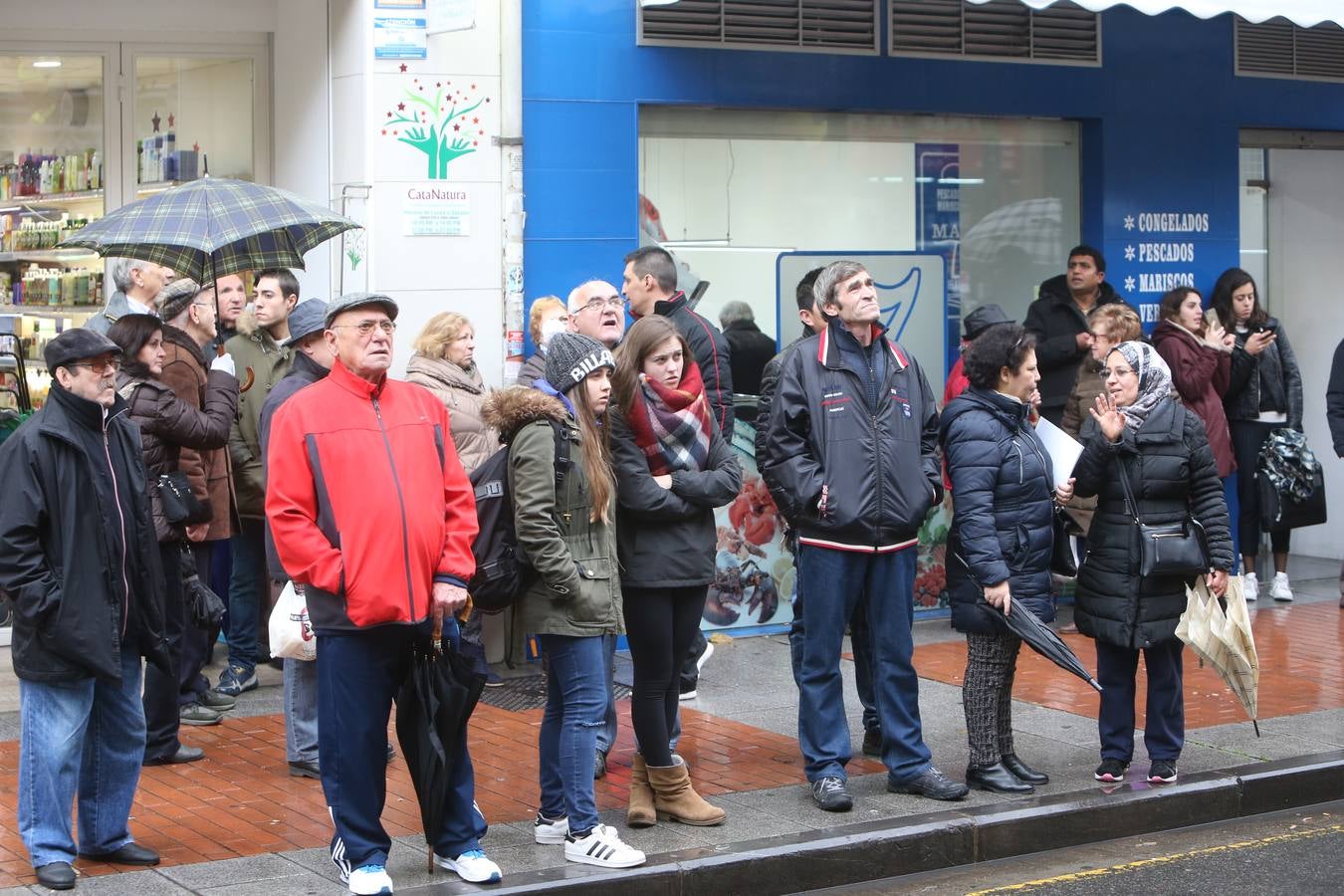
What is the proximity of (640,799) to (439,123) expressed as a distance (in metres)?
4.40

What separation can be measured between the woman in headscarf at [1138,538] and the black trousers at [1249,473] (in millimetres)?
4801

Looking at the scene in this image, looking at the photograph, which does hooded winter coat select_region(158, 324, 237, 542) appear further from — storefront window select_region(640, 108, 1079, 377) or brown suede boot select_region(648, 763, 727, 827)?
storefront window select_region(640, 108, 1079, 377)

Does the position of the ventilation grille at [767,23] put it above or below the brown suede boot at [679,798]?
above

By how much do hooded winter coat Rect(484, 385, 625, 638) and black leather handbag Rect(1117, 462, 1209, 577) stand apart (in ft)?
7.57

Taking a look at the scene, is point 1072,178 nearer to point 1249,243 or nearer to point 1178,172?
point 1178,172

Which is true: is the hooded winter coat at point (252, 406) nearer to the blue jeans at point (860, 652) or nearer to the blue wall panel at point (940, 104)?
the blue wall panel at point (940, 104)

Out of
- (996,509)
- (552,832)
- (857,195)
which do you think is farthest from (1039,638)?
(857,195)

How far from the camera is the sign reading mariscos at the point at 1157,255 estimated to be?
11.8m

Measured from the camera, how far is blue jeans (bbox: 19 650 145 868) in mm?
5875

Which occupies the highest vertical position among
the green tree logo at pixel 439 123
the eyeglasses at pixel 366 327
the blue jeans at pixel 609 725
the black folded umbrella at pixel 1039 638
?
the green tree logo at pixel 439 123

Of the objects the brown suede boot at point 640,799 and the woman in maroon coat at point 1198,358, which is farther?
the woman in maroon coat at point 1198,358

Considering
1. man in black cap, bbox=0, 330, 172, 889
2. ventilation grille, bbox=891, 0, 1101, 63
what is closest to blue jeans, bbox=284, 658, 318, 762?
man in black cap, bbox=0, 330, 172, 889

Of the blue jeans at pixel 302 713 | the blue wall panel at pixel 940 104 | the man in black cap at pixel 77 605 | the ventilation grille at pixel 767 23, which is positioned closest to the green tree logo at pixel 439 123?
the blue wall panel at pixel 940 104

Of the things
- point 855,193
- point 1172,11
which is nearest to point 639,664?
point 855,193
